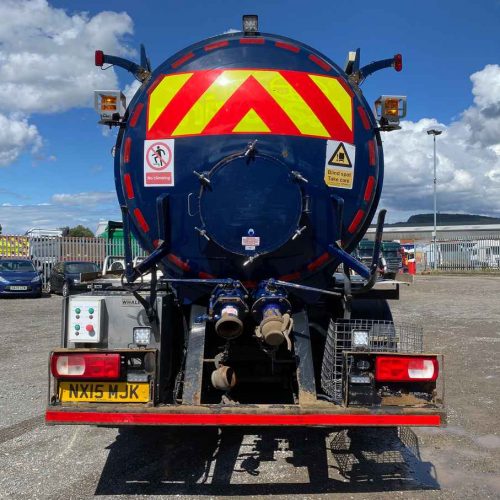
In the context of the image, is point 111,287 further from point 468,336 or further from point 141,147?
point 468,336

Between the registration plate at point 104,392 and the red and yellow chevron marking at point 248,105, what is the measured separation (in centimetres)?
172

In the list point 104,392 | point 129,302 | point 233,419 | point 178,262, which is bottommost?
point 233,419

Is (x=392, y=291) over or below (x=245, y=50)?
below

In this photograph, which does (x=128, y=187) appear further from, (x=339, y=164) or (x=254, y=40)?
(x=339, y=164)

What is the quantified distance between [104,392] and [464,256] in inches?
1366

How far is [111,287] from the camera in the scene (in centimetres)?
484

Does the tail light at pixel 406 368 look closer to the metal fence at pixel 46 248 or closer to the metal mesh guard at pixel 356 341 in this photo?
the metal mesh guard at pixel 356 341

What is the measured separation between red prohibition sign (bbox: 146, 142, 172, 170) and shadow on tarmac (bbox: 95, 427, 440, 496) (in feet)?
7.36

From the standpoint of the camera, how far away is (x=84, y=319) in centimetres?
414

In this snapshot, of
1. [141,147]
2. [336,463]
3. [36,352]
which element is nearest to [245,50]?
[141,147]

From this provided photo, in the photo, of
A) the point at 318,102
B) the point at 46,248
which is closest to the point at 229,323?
the point at 318,102

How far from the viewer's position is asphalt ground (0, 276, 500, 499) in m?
4.01

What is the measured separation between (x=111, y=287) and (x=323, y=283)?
1.75 metres

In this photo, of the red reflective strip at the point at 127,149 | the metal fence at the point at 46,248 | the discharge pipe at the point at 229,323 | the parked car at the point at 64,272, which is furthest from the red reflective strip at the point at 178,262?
the metal fence at the point at 46,248
